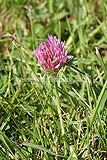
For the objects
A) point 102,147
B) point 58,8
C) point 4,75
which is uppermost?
point 58,8

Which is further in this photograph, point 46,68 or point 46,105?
point 46,105

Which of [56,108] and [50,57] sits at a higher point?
[50,57]

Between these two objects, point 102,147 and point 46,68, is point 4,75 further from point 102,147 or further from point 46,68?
point 102,147

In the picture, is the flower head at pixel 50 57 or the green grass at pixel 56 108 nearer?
the flower head at pixel 50 57

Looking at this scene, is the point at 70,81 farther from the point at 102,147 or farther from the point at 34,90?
the point at 102,147

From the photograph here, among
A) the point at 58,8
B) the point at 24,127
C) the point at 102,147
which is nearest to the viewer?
the point at 102,147

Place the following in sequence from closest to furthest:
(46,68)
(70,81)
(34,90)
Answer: (46,68) → (34,90) → (70,81)

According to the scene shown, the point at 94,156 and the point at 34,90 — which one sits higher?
the point at 34,90

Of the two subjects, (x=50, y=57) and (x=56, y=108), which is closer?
(x=50, y=57)

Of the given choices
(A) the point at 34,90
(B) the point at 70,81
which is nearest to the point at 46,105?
(A) the point at 34,90

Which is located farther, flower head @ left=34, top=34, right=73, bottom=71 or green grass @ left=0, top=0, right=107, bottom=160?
green grass @ left=0, top=0, right=107, bottom=160
